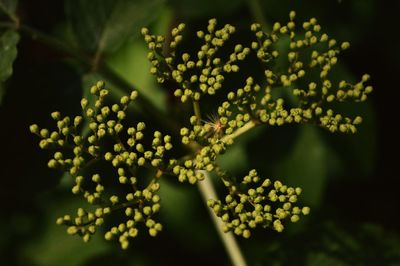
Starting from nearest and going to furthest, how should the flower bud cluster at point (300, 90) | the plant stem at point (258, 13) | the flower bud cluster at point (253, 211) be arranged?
the flower bud cluster at point (253, 211)
the flower bud cluster at point (300, 90)
the plant stem at point (258, 13)

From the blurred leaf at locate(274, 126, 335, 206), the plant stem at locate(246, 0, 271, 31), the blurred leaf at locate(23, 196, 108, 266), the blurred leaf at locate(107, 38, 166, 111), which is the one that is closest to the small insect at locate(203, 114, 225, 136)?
→ the blurred leaf at locate(274, 126, 335, 206)

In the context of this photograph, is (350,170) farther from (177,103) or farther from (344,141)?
(177,103)

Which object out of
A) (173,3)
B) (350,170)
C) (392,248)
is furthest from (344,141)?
(173,3)

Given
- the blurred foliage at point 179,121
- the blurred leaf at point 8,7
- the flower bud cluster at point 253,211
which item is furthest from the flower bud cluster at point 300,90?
the blurred leaf at point 8,7

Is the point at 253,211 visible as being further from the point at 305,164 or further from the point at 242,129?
the point at 305,164

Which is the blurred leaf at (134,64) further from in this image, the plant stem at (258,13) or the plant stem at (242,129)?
the plant stem at (242,129)

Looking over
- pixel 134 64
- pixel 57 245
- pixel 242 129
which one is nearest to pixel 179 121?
pixel 134 64
